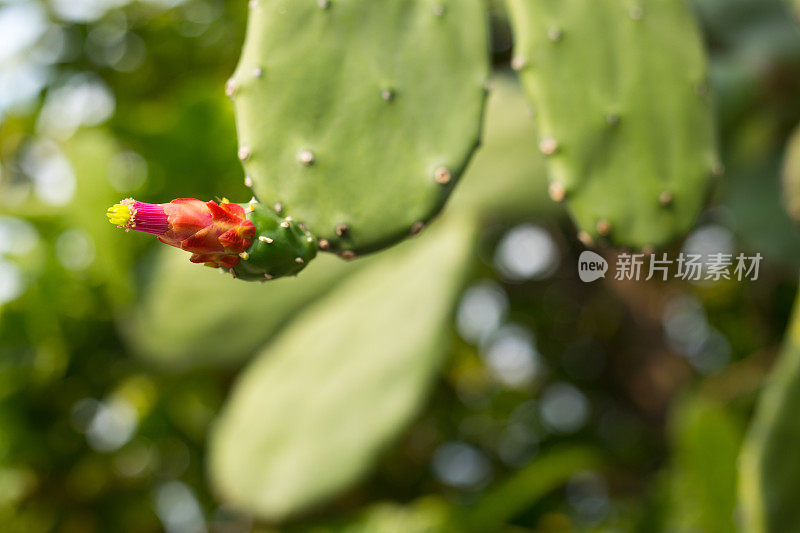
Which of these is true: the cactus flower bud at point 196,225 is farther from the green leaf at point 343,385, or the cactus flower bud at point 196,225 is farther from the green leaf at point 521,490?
the green leaf at point 521,490

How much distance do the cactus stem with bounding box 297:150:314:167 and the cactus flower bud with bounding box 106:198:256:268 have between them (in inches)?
3.2

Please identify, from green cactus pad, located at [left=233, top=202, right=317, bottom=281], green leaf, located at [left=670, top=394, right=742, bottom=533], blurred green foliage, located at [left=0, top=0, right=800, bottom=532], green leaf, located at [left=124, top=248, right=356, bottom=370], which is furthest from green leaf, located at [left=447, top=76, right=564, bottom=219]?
green cactus pad, located at [left=233, top=202, right=317, bottom=281]

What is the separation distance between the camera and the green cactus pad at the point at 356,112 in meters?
0.43

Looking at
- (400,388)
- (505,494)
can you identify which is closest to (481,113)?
(400,388)

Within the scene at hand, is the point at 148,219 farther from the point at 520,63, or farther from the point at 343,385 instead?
the point at 343,385

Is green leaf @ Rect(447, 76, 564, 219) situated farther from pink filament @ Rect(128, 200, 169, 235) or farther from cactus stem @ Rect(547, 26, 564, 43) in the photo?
pink filament @ Rect(128, 200, 169, 235)

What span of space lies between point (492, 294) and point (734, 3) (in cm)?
65

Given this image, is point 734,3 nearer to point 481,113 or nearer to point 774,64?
point 774,64

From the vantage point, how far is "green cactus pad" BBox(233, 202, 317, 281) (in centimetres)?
35

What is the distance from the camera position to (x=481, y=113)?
47cm

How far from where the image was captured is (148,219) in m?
0.31

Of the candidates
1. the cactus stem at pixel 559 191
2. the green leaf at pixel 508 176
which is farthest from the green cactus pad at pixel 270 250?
the green leaf at pixel 508 176

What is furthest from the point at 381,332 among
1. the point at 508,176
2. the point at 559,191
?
the point at 559,191

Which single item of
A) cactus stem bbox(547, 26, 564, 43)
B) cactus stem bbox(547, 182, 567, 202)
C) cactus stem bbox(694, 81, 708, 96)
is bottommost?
cactus stem bbox(547, 182, 567, 202)
